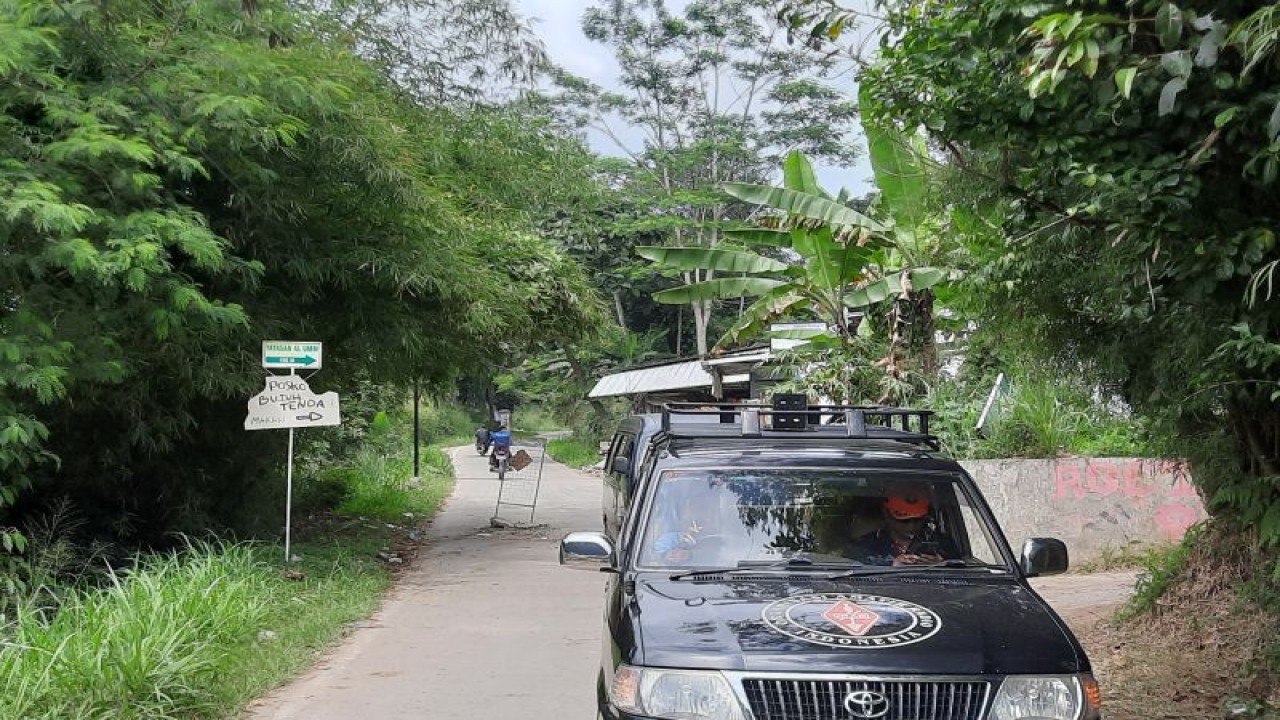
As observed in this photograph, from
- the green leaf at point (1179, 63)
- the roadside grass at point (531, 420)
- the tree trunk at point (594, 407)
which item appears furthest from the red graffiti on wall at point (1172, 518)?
the roadside grass at point (531, 420)

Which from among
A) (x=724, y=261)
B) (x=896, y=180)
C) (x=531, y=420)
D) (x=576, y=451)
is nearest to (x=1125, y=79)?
(x=896, y=180)

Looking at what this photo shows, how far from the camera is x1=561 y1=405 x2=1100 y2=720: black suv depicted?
4277 mm

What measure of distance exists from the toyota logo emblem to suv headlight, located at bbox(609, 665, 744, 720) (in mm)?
396

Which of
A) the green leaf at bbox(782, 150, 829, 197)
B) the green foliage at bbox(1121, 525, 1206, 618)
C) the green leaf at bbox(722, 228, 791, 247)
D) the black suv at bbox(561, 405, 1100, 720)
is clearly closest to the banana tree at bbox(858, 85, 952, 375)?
the green leaf at bbox(782, 150, 829, 197)

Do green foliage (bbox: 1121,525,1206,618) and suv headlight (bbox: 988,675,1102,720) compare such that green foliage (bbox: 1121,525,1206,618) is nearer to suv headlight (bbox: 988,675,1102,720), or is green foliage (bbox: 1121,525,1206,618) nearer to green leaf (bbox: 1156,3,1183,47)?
suv headlight (bbox: 988,675,1102,720)

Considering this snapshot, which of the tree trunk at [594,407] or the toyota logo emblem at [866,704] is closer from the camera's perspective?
the toyota logo emblem at [866,704]

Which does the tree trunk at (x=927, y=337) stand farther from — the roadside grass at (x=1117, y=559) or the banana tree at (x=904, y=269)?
the roadside grass at (x=1117, y=559)

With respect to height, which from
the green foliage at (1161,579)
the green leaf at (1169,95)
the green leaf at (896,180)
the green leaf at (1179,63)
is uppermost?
the green leaf at (896,180)

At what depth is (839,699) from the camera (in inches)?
166

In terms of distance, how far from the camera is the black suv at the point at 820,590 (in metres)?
4.28

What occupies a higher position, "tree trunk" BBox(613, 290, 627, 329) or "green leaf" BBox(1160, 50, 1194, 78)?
"tree trunk" BBox(613, 290, 627, 329)

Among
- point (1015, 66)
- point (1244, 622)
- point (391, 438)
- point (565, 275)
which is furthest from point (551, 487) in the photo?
point (1015, 66)

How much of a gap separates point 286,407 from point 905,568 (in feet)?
Result: 28.7

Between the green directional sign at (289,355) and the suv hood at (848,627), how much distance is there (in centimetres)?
793
